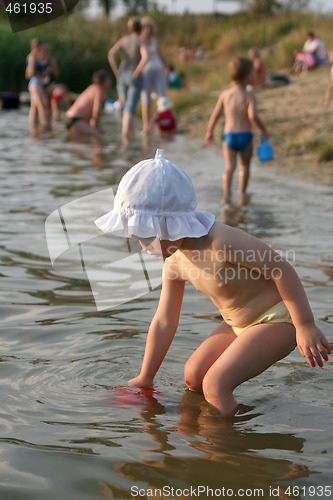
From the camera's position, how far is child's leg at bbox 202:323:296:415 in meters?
3.01

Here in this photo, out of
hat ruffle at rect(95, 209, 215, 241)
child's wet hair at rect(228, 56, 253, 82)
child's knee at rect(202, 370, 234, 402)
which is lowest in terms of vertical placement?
child's knee at rect(202, 370, 234, 402)

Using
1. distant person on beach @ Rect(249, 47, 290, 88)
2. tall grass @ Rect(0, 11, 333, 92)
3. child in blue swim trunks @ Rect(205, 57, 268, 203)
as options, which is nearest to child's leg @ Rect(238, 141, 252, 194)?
child in blue swim trunks @ Rect(205, 57, 268, 203)

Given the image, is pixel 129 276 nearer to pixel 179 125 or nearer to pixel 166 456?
pixel 166 456

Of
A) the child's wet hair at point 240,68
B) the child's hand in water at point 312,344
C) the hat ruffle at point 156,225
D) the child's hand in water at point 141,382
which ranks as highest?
the child's wet hair at point 240,68

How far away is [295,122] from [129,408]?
421 inches

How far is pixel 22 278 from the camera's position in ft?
15.9

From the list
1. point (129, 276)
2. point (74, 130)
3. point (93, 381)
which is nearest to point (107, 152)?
point (74, 130)

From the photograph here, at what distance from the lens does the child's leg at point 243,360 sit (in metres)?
3.01

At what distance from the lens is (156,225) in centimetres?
286

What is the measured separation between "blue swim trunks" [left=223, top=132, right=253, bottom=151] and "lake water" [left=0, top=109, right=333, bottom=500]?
2.28 metres

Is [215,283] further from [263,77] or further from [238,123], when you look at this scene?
→ [263,77]

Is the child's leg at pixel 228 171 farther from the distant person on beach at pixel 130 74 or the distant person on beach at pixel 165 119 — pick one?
the distant person on beach at pixel 165 119

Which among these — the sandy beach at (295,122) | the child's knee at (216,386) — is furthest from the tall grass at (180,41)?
the child's knee at (216,386)

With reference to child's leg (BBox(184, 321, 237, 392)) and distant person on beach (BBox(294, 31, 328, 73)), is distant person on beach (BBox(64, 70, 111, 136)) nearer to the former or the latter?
distant person on beach (BBox(294, 31, 328, 73))
